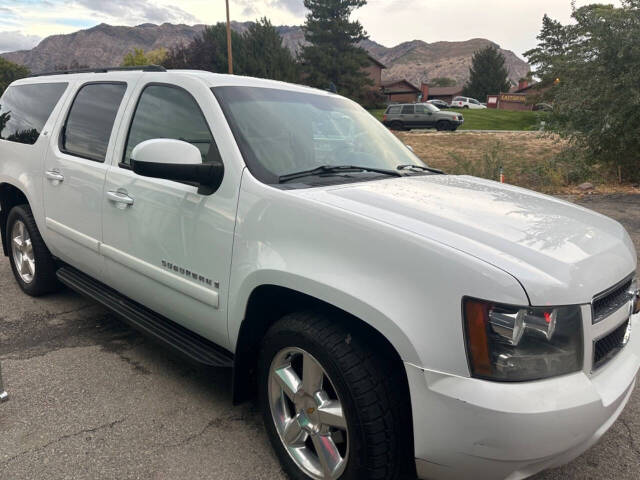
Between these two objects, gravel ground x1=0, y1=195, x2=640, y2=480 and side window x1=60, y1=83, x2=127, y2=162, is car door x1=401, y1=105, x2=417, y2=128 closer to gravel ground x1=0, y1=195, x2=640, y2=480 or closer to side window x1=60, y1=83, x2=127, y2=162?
side window x1=60, y1=83, x2=127, y2=162

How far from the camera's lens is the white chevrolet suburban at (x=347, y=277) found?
1691 millimetres

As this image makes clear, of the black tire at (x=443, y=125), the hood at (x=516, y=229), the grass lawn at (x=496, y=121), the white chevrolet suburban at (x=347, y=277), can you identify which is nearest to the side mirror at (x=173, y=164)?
the white chevrolet suburban at (x=347, y=277)

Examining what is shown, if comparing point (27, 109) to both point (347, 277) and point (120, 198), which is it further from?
point (347, 277)

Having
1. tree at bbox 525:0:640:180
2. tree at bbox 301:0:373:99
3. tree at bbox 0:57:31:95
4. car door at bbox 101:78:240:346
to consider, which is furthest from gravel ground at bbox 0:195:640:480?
tree at bbox 0:57:31:95

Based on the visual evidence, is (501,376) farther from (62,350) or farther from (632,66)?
(632,66)

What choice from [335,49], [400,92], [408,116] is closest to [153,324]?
[408,116]

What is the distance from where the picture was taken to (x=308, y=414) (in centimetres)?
220

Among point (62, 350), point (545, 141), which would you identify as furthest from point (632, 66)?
point (62, 350)

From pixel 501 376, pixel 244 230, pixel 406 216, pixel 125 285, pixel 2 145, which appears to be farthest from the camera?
pixel 2 145

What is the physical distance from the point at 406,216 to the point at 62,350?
9.12ft

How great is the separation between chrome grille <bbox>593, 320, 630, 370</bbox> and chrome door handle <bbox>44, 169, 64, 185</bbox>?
343 centimetres

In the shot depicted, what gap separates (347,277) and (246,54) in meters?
50.6

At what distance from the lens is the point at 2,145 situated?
4543 mm

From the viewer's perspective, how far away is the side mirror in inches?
94.2
